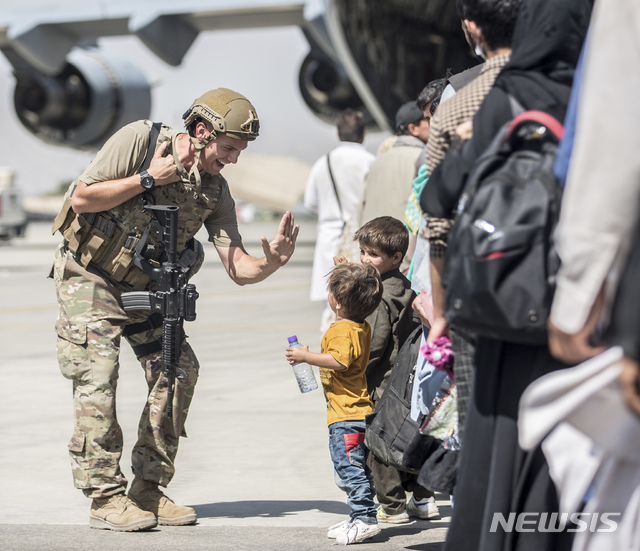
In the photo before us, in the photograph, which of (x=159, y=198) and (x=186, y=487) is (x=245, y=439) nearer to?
(x=186, y=487)

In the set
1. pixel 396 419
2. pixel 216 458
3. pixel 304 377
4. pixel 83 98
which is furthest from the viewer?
pixel 83 98

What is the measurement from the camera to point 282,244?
15.0 feet

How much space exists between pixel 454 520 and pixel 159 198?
234 centimetres

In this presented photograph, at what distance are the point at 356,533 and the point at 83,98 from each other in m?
17.8

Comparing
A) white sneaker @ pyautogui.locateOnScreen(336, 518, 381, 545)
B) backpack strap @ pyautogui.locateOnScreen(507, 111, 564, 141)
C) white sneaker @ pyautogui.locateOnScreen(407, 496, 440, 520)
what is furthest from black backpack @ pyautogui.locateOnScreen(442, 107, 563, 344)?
white sneaker @ pyautogui.locateOnScreen(407, 496, 440, 520)

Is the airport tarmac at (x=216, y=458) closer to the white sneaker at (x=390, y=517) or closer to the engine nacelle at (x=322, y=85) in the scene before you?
the white sneaker at (x=390, y=517)

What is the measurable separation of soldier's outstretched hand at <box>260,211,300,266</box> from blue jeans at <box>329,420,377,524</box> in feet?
2.66

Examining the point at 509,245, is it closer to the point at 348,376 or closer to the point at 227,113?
the point at 348,376

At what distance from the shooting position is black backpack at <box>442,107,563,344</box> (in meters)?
2.33

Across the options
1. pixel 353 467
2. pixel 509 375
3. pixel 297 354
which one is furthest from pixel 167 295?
pixel 509 375

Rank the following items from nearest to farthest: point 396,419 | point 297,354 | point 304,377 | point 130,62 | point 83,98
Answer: point 396,419, point 297,354, point 304,377, point 83,98, point 130,62

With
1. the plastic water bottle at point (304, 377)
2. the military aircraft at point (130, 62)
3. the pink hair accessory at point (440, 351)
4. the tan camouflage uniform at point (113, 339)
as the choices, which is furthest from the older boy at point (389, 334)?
the military aircraft at point (130, 62)

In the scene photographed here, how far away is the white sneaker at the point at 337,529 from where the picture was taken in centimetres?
415

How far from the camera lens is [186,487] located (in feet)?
16.8
